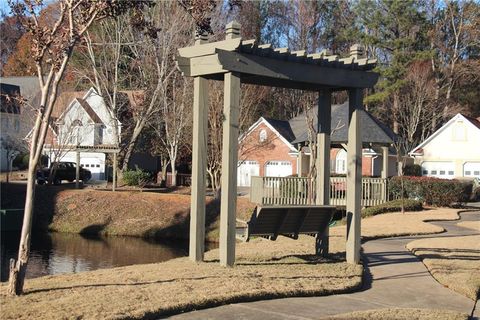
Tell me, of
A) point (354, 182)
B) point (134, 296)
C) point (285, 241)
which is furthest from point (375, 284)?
point (285, 241)

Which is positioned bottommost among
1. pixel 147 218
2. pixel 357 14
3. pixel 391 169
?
pixel 147 218

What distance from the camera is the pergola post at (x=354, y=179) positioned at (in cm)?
1247

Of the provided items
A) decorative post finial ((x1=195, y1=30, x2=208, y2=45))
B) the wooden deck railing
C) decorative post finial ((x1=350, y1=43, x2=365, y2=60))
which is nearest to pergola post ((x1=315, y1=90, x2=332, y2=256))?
decorative post finial ((x1=350, y1=43, x2=365, y2=60))

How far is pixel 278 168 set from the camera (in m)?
49.5

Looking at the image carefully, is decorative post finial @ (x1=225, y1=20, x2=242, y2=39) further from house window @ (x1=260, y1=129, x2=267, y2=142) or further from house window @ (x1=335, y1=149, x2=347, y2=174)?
house window @ (x1=260, y1=129, x2=267, y2=142)

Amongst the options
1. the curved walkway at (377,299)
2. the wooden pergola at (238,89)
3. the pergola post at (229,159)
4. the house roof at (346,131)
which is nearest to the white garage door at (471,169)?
the house roof at (346,131)

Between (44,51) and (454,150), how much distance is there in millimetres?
43437

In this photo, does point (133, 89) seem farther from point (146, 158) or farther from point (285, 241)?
point (285, 241)

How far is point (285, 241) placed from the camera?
55.1ft

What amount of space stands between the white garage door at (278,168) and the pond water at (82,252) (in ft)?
72.4

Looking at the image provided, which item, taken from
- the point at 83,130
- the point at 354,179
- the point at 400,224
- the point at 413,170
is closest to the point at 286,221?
the point at 354,179

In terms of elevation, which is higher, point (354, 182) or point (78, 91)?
point (78, 91)

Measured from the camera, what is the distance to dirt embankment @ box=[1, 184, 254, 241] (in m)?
30.3

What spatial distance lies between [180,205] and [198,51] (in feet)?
69.1
